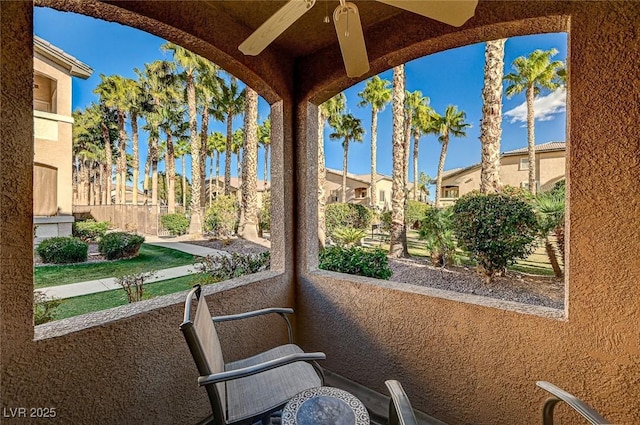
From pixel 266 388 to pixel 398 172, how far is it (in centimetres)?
680

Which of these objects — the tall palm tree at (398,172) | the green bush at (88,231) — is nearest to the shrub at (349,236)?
the tall palm tree at (398,172)

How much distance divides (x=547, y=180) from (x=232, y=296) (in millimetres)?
12536

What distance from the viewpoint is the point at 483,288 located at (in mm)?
4176

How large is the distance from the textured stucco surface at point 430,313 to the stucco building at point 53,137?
726cm

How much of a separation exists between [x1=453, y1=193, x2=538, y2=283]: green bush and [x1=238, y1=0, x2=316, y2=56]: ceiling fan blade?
3686mm

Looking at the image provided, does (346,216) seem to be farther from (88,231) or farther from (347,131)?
(347,131)

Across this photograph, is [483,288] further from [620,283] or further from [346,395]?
[346,395]

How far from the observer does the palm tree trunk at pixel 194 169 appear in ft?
39.3

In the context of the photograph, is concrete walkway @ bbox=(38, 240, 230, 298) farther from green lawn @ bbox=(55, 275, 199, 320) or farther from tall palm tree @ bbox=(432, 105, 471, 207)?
tall palm tree @ bbox=(432, 105, 471, 207)

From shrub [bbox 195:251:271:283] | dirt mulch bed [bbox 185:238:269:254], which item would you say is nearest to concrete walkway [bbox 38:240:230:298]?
shrub [bbox 195:251:271:283]

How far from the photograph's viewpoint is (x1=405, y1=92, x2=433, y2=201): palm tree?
15.3m

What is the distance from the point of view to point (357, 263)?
3.62m

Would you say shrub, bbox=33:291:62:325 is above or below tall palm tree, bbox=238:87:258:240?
below

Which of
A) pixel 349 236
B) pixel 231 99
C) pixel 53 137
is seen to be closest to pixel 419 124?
pixel 231 99
